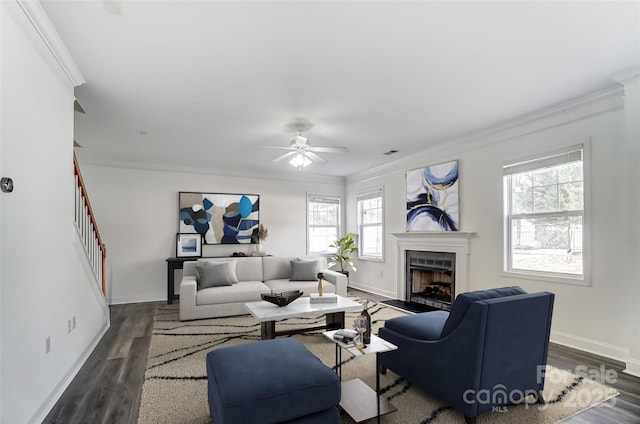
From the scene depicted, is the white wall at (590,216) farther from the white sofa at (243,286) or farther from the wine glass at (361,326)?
the wine glass at (361,326)

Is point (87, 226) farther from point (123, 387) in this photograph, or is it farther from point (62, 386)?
point (123, 387)

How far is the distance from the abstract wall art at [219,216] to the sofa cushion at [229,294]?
1712 mm

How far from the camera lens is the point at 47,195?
245 cm

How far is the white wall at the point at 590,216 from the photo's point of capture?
319 centimetres

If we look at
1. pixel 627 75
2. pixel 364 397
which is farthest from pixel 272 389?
pixel 627 75

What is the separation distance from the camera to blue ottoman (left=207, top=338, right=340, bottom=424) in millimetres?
1648

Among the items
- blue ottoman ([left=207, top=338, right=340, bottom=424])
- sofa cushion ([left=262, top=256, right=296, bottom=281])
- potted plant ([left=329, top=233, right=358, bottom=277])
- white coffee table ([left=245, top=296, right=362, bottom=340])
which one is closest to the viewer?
blue ottoman ([left=207, top=338, right=340, bottom=424])

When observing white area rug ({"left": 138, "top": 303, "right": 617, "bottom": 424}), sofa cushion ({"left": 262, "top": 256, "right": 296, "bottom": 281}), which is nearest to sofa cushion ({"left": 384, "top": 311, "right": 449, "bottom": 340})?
white area rug ({"left": 138, "top": 303, "right": 617, "bottom": 424})

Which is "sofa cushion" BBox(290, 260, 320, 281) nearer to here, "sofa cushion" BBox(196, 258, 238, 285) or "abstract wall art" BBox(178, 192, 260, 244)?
"sofa cushion" BBox(196, 258, 238, 285)

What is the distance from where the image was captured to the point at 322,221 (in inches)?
303

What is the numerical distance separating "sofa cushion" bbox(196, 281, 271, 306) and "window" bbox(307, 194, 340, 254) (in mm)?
2631

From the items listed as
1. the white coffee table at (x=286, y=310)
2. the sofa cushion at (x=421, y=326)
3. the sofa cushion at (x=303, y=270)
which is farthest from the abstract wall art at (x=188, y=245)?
the sofa cushion at (x=421, y=326)

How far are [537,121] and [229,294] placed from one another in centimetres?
446

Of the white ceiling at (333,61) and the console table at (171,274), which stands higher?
the white ceiling at (333,61)
